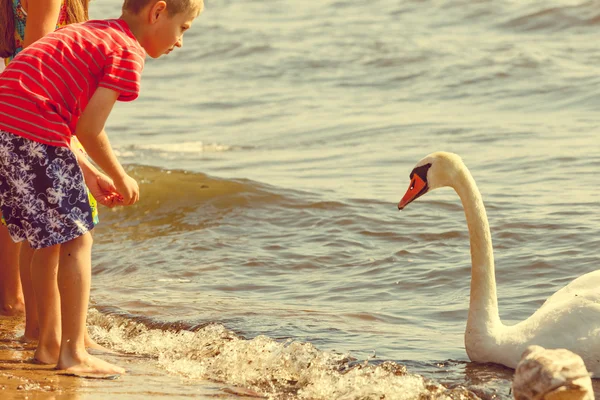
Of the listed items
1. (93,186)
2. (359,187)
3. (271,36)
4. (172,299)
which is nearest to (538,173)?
(359,187)

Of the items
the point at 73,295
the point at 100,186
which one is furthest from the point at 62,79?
the point at 73,295

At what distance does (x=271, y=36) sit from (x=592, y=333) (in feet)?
50.0

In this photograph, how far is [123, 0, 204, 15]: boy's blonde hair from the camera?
14.0 ft

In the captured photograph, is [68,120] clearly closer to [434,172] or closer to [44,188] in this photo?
[44,188]

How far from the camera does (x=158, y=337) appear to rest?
5.72m

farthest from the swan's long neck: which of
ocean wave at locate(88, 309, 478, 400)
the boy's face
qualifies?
the boy's face

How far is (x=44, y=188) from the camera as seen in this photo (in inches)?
167

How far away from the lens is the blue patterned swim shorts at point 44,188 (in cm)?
421

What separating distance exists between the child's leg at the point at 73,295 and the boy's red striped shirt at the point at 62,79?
43cm

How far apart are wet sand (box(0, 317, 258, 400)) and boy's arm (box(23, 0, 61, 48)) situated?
1429 millimetres

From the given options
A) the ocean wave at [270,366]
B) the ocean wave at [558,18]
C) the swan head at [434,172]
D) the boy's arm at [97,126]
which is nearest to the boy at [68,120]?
the boy's arm at [97,126]

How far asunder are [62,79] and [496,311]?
8.16 feet

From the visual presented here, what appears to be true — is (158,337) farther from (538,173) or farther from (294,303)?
(538,173)

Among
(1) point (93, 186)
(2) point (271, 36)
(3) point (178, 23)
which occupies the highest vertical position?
(3) point (178, 23)
